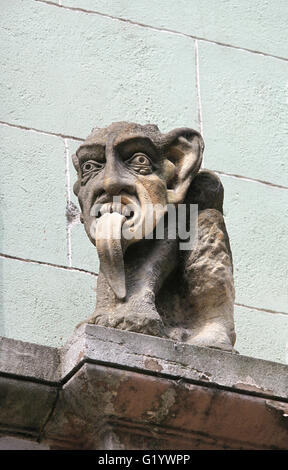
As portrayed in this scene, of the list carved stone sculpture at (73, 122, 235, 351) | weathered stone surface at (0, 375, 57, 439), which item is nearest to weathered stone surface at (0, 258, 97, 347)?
carved stone sculpture at (73, 122, 235, 351)

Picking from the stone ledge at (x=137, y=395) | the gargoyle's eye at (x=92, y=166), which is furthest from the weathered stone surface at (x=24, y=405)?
the gargoyle's eye at (x=92, y=166)

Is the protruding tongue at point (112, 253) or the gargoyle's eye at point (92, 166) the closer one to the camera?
the protruding tongue at point (112, 253)

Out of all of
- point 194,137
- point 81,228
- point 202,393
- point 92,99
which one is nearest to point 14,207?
point 81,228

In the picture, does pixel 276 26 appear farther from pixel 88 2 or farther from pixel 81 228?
pixel 81 228

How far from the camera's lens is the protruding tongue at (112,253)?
171 inches

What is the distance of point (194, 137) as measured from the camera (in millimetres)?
4633

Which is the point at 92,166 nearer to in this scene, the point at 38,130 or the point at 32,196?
the point at 32,196

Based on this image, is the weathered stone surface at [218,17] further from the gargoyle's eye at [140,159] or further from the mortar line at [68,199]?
the gargoyle's eye at [140,159]

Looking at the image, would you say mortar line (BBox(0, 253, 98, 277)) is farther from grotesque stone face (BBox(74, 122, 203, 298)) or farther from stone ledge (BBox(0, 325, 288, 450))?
stone ledge (BBox(0, 325, 288, 450))

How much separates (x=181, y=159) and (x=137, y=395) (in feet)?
2.60

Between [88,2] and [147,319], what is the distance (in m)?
2.05

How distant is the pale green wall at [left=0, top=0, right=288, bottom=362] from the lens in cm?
527

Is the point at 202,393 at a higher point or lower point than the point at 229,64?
lower
